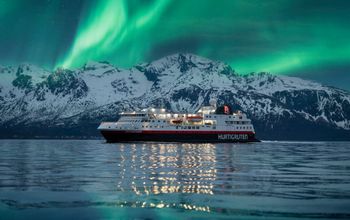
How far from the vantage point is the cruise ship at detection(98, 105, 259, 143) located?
169 meters

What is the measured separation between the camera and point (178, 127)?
568 ft

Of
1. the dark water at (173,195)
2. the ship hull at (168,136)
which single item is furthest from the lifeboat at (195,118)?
the dark water at (173,195)

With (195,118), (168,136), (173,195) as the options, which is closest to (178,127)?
(168,136)

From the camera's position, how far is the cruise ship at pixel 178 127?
169375 mm

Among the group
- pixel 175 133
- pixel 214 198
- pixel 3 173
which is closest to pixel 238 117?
pixel 175 133

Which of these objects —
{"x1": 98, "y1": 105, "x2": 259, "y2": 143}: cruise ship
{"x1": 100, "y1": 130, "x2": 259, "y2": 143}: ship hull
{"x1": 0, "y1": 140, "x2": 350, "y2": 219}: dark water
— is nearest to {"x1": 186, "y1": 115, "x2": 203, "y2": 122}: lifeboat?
{"x1": 98, "y1": 105, "x2": 259, "y2": 143}: cruise ship

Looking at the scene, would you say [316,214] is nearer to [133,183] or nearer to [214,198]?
[214,198]

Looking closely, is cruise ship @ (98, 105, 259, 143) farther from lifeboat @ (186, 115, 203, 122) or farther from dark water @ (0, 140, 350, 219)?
dark water @ (0, 140, 350, 219)

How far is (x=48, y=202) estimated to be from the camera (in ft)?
100.0

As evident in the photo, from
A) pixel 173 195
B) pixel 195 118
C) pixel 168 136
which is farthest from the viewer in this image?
pixel 195 118

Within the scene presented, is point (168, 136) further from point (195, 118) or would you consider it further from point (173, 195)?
point (173, 195)

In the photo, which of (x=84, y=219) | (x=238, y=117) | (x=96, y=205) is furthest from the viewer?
(x=238, y=117)

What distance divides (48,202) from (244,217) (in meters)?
10.6

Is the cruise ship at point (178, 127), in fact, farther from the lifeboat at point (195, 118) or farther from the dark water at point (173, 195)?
the dark water at point (173, 195)
